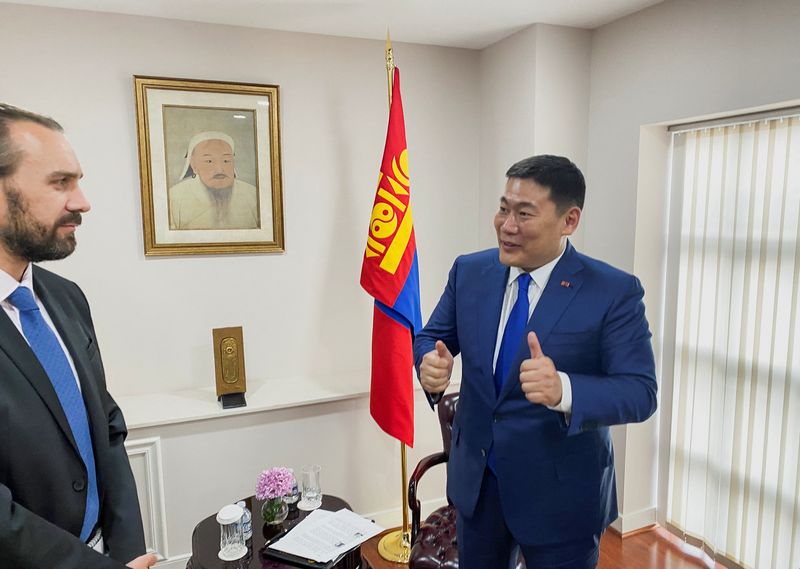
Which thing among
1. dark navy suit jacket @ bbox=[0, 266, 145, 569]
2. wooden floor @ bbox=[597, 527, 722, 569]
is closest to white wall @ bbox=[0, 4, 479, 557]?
wooden floor @ bbox=[597, 527, 722, 569]

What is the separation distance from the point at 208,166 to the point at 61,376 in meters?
1.76

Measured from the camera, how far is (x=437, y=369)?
1566mm

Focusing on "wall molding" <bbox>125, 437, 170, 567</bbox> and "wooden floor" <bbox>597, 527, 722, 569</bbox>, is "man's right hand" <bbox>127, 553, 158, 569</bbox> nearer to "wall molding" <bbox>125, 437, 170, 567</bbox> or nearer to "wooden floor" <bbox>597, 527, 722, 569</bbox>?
"wall molding" <bbox>125, 437, 170, 567</bbox>

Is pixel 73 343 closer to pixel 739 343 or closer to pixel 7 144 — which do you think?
pixel 7 144

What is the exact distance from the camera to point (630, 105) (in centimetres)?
269

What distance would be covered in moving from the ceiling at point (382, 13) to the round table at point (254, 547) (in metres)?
2.14

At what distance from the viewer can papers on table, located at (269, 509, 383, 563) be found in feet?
6.12

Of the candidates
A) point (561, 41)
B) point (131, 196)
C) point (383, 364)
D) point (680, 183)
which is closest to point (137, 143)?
point (131, 196)

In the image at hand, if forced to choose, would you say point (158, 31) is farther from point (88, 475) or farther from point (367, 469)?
point (367, 469)

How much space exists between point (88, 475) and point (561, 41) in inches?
107

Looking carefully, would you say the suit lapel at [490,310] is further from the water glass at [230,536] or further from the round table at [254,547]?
the water glass at [230,536]

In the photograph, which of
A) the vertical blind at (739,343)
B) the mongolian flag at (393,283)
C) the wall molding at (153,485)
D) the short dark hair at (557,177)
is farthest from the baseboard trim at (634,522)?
the wall molding at (153,485)

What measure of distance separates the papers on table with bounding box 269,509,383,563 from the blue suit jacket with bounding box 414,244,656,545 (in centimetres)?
50

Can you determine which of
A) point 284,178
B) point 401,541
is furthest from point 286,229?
point 401,541
